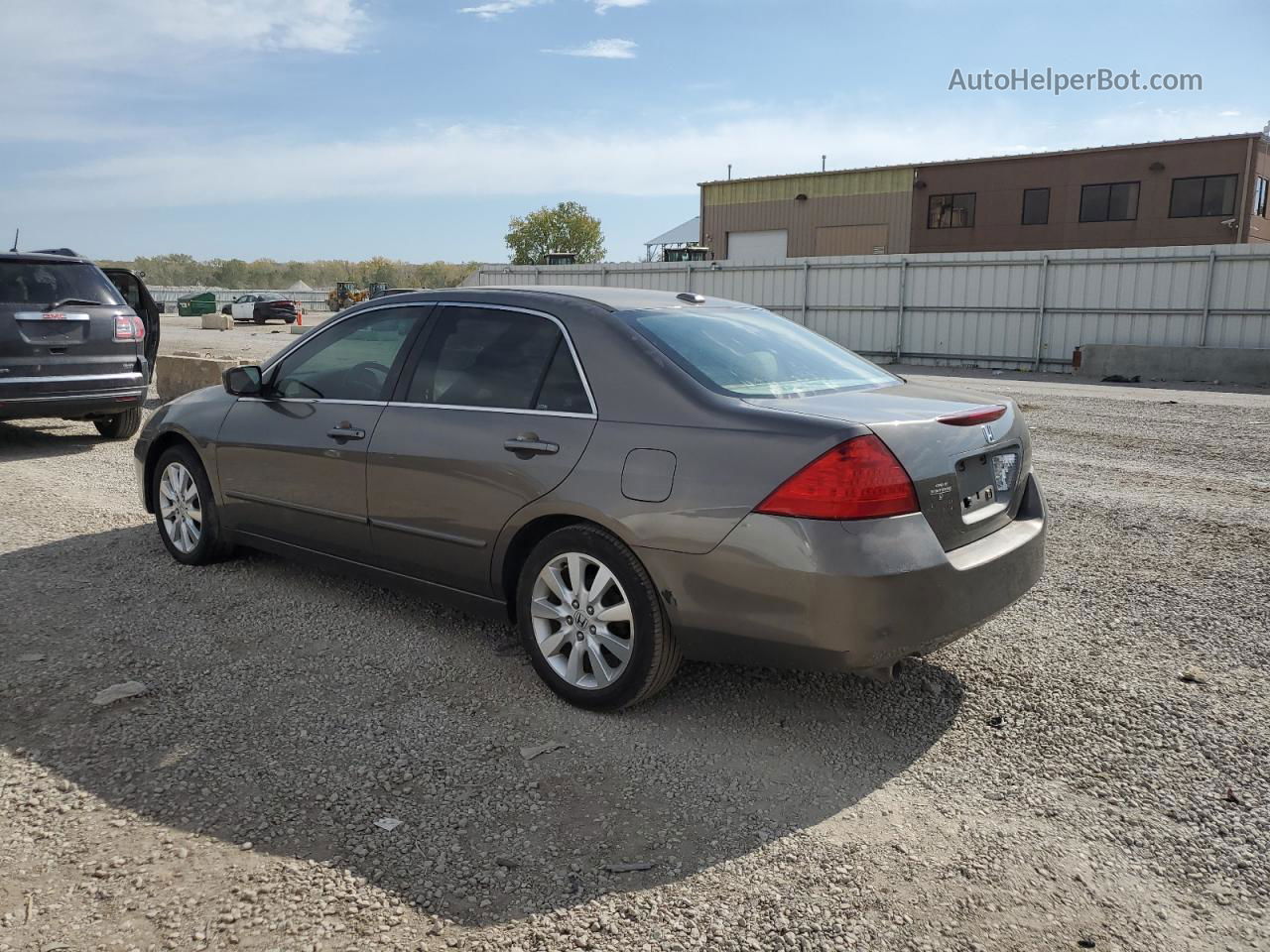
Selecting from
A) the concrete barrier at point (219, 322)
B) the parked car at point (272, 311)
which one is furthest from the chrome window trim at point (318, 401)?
the parked car at point (272, 311)

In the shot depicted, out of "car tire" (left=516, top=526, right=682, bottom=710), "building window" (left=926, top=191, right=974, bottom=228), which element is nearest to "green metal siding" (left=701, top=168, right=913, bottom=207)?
"building window" (left=926, top=191, right=974, bottom=228)

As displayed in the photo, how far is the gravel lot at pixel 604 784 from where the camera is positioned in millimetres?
2584

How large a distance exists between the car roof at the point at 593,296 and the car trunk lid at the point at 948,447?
0.86 m

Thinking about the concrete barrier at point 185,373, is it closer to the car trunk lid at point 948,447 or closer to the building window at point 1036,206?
the car trunk lid at point 948,447

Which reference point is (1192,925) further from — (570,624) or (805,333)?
(805,333)

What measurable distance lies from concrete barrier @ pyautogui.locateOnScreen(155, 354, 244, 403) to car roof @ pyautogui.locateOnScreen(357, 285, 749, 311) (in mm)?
8781

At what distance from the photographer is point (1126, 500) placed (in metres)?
7.39

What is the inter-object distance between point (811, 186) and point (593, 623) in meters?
40.8

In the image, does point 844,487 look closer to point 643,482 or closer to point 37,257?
point 643,482

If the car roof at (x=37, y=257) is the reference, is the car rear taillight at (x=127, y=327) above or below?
below

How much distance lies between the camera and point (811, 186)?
41.8 metres

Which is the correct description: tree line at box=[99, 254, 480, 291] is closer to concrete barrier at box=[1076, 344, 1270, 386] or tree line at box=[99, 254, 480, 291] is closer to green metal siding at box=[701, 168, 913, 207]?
green metal siding at box=[701, 168, 913, 207]

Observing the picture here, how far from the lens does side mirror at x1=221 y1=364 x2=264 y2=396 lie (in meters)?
5.07

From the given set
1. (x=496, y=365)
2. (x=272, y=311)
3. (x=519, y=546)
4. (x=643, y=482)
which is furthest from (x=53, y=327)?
(x=272, y=311)
